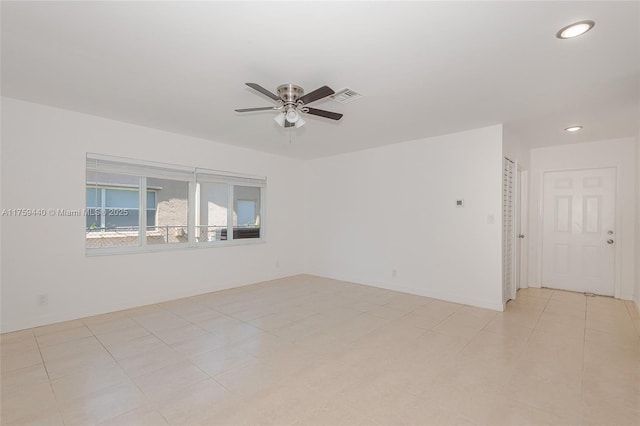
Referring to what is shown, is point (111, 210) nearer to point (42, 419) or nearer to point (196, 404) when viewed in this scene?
point (42, 419)

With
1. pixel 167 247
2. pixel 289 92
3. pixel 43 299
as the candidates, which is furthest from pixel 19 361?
pixel 289 92

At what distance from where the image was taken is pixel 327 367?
8.05 feet

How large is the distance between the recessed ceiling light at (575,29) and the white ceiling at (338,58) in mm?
58

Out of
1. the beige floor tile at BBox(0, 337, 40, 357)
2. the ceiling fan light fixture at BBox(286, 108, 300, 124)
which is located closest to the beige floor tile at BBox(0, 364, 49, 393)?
the beige floor tile at BBox(0, 337, 40, 357)

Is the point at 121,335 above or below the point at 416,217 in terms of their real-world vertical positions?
below

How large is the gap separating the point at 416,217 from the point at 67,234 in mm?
4719

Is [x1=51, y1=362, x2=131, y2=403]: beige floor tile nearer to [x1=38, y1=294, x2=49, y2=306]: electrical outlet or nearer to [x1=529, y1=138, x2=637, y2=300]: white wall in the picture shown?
[x1=38, y1=294, x2=49, y2=306]: electrical outlet

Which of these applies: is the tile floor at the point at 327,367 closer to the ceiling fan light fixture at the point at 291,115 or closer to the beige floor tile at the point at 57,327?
the beige floor tile at the point at 57,327

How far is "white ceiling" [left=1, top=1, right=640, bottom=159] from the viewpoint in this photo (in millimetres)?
1796

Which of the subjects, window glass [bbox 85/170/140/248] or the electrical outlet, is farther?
window glass [bbox 85/170/140/248]

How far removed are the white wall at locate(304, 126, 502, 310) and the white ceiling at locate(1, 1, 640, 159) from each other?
0.80m

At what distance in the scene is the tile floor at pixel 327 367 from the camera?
74.5 inches

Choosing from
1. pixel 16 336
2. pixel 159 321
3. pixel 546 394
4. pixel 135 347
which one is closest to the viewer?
pixel 546 394

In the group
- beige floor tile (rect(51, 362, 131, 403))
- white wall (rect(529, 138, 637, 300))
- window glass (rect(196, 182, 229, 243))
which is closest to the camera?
beige floor tile (rect(51, 362, 131, 403))
